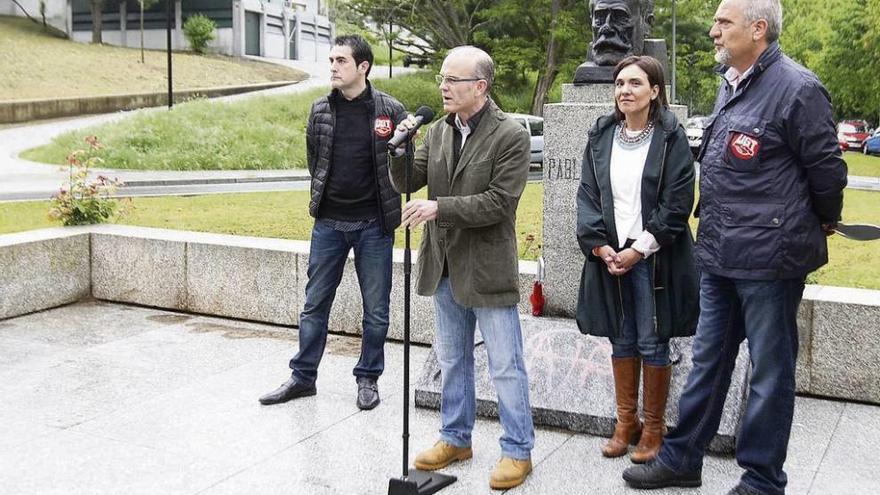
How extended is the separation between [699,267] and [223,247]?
15.7ft

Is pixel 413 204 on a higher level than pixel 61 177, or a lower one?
higher

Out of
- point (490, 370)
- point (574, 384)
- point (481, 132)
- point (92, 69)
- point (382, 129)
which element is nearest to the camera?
point (481, 132)

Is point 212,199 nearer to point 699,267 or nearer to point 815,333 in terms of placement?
point 815,333

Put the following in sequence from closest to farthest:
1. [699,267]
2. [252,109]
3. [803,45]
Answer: [699,267] < [252,109] < [803,45]

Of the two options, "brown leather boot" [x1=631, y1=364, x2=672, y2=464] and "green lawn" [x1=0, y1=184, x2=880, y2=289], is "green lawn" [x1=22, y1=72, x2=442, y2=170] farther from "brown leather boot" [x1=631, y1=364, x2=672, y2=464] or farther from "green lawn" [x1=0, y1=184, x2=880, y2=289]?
"brown leather boot" [x1=631, y1=364, x2=672, y2=464]

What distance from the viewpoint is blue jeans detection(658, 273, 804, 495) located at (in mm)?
4336

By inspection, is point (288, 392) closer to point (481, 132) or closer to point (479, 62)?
point (481, 132)

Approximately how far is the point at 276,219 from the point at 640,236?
638 cm

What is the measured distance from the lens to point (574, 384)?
5797mm

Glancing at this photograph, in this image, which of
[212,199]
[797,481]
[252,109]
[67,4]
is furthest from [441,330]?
[67,4]

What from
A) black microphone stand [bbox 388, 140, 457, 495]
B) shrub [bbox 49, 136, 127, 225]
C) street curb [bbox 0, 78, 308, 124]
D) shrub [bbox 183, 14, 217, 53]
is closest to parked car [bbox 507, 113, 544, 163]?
shrub [bbox 49, 136, 127, 225]

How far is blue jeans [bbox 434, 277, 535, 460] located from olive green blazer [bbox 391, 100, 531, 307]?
12 centimetres

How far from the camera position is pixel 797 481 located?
4941 mm

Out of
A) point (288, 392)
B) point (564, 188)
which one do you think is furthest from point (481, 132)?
point (288, 392)
